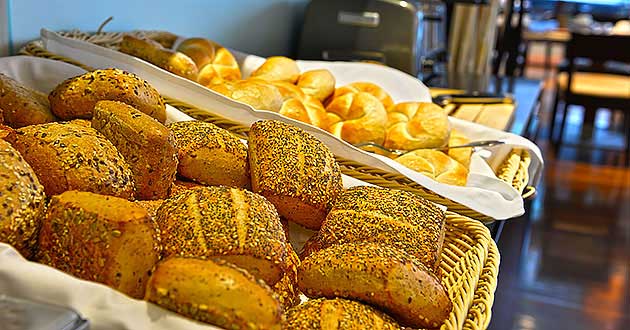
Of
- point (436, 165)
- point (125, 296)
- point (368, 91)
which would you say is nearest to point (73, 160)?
point (125, 296)

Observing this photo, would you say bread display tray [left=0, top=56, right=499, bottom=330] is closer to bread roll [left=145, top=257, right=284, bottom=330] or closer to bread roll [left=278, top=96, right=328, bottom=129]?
bread roll [left=145, top=257, right=284, bottom=330]

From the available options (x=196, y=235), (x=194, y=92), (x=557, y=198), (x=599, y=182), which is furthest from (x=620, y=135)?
(x=196, y=235)

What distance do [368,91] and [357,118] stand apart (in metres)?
0.25

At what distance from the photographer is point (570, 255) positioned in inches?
129

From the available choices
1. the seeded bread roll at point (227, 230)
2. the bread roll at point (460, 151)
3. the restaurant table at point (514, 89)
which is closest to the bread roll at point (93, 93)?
the seeded bread roll at point (227, 230)

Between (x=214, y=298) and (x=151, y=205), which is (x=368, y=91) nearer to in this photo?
(x=151, y=205)

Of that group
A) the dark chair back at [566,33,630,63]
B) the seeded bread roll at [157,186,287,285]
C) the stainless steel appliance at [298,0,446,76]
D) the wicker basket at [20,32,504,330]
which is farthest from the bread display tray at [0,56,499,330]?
the dark chair back at [566,33,630,63]

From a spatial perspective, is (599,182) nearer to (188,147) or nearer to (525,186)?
(525,186)

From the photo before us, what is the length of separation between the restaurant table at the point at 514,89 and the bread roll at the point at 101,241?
4.95 feet

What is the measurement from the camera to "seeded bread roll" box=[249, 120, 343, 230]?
963mm

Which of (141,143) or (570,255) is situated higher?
(141,143)

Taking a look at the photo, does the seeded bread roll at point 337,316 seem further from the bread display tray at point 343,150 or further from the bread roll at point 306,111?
the bread roll at point 306,111

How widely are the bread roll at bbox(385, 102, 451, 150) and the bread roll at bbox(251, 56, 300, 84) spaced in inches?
10.9

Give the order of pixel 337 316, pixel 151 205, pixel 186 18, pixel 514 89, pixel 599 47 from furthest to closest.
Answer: pixel 599 47 → pixel 514 89 → pixel 186 18 → pixel 151 205 → pixel 337 316
